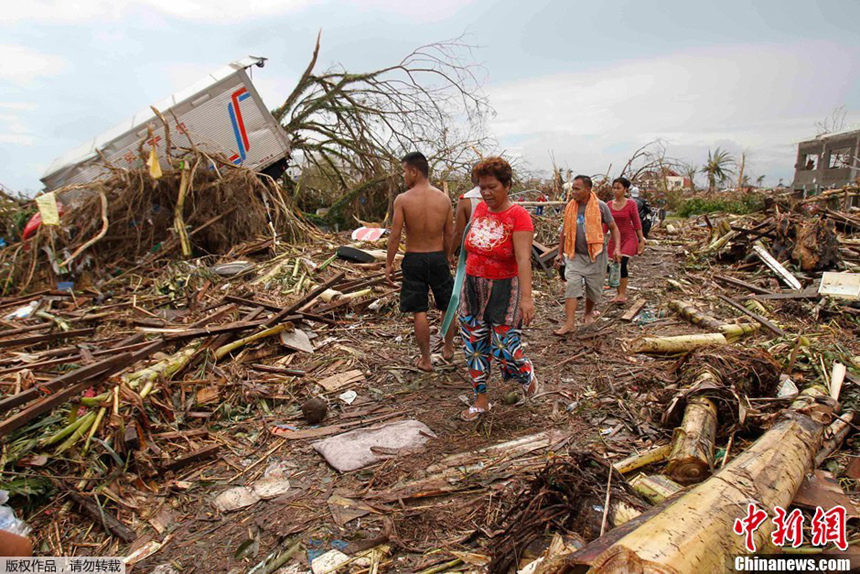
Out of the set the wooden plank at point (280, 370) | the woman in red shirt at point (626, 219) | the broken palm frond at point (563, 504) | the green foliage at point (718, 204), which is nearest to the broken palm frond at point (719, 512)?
the broken palm frond at point (563, 504)

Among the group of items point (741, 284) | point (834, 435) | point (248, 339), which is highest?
point (248, 339)

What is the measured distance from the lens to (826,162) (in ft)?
82.6

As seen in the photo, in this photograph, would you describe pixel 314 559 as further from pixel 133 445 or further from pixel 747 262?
pixel 747 262

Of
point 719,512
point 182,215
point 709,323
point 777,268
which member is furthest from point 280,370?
point 777,268

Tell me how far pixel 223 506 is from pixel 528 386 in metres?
2.22

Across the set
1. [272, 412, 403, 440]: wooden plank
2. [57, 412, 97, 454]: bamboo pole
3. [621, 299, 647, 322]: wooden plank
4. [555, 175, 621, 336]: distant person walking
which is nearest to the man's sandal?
[272, 412, 403, 440]: wooden plank

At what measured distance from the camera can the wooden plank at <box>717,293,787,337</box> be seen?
4746 mm

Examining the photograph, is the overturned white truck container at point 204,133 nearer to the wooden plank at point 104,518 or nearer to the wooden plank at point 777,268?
the wooden plank at point 104,518

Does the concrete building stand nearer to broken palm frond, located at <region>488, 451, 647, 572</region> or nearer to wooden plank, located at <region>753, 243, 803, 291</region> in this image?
wooden plank, located at <region>753, 243, 803, 291</region>

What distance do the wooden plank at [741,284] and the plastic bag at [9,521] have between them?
7984 millimetres

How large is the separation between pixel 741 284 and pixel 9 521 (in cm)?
826

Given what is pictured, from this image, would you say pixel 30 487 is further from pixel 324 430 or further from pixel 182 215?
pixel 182 215

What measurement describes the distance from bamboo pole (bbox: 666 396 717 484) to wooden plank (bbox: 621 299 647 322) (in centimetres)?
308

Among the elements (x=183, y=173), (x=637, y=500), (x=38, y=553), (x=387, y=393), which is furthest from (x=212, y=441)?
(x=183, y=173)
